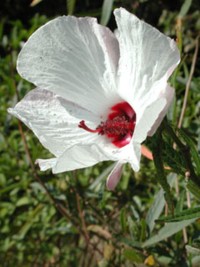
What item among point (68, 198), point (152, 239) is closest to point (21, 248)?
point (68, 198)

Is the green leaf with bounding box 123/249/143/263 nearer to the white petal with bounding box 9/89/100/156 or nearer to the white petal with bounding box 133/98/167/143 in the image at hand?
the white petal with bounding box 9/89/100/156

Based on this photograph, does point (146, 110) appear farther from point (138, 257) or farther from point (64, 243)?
point (64, 243)

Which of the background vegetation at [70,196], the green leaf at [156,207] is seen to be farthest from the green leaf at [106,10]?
the green leaf at [156,207]

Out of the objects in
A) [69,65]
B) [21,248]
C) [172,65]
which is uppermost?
[172,65]

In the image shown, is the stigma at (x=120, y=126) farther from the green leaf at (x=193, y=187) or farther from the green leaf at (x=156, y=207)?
the green leaf at (x=156, y=207)

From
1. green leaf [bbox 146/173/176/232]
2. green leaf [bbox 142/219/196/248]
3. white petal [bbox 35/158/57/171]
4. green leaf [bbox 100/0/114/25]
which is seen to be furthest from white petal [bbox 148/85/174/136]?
green leaf [bbox 100/0/114/25]

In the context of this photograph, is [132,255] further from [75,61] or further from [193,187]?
[75,61]

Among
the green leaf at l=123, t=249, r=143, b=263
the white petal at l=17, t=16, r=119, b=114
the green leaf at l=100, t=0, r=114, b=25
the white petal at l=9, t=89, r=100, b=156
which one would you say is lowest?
the green leaf at l=123, t=249, r=143, b=263

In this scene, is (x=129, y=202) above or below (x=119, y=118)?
below
